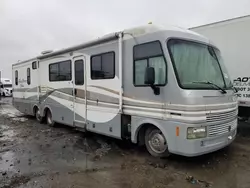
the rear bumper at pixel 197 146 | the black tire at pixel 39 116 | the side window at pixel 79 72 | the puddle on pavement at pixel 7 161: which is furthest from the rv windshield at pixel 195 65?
the black tire at pixel 39 116

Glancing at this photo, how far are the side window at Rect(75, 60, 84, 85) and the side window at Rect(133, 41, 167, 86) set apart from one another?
2.27 meters

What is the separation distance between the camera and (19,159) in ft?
19.1

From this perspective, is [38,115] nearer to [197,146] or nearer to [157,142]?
[157,142]

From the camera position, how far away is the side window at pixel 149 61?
502 cm

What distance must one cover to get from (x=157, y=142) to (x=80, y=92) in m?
3.17

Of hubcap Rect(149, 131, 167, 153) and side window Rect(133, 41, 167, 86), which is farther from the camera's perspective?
hubcap Rect(149, 131, 167, 153)

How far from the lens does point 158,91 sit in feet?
16.6

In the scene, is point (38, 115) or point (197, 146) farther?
point (38, 115)

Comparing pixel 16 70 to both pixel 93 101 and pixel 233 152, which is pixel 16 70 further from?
pixel 233 152

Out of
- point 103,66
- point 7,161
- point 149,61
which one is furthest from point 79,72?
point 7,161

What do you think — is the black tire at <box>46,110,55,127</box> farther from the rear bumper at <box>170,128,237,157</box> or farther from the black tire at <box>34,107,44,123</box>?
the rear bumper at <box>170,128,237,157</box>

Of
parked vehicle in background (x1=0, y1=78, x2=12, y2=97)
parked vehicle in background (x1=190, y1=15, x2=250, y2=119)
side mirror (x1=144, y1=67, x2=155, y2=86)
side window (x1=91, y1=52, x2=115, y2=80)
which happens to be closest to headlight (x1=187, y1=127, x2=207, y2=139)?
side mirror (x1=144, y1=67, x2=155, y2=86)

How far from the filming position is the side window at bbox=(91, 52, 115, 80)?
624 centimetres

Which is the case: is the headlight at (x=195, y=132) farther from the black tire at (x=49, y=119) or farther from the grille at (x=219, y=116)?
the black tire at (x=49, y=119)
